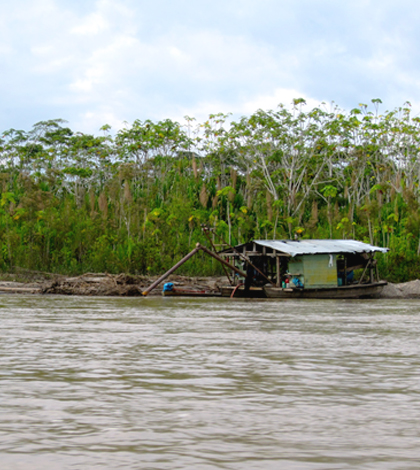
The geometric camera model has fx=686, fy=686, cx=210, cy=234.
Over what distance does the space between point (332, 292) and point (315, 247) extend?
175 centimetres

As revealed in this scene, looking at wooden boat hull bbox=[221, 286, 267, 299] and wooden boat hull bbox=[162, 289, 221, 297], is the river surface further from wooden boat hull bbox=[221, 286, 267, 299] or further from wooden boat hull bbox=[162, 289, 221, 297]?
wooden boat hull bbox=[221, 286, 267, 299]

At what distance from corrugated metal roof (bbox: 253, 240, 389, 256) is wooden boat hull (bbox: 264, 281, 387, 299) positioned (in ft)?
4.25

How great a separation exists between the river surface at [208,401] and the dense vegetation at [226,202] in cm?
2116

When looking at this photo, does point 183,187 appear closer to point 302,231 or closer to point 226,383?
point 302,231

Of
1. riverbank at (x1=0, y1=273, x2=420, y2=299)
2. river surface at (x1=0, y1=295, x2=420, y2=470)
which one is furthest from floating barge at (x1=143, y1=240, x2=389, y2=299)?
river surface at (x1=0, y1=295, x2=420, y2=470)

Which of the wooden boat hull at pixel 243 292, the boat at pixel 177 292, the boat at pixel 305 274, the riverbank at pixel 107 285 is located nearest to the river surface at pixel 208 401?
the boat at pixel 177 292

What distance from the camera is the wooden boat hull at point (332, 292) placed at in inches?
933

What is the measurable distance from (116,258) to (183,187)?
6386 millimetres

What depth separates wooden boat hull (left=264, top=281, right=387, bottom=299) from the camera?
2369 centimetres

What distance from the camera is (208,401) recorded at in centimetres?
479

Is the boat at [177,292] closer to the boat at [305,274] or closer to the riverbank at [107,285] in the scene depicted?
Result: the boat at [305,274]

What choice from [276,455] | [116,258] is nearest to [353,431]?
[276,455]

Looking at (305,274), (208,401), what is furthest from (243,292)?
(208,401)

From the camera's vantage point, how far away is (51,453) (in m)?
3.36
